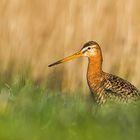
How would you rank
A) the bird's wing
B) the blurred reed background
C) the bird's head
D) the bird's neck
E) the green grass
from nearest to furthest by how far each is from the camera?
the green grass < the bird's wing < the bird's neck < the bird's head < the blurred reed background

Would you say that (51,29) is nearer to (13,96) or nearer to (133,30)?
(133,30)

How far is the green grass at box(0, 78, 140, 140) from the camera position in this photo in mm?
3707

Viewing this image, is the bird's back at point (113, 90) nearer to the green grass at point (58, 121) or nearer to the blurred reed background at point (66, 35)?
the blurred reed background at point (66, 35)

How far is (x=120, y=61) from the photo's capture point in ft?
31.0

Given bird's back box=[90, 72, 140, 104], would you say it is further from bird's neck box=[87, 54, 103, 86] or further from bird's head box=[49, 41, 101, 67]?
bird's head box=[49, 41, 101, 67]

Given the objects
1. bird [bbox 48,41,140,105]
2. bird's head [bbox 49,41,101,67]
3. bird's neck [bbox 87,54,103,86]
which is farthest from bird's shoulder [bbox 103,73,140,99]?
bird's head [bbox 49,41,101,67]

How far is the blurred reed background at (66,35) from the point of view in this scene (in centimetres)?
933

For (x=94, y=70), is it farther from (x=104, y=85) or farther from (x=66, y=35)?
(x=66, y=35)

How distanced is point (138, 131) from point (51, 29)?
576 cm

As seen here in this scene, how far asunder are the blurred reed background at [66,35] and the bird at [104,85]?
31.3 inches

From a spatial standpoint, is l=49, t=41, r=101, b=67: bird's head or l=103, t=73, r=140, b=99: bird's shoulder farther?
l=49, t=41, r=101, b=67: bird's head

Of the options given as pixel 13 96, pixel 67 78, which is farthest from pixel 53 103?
pixel 67 78

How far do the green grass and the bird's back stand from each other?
8.47 ft

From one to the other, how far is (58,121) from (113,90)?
3.56 metres
